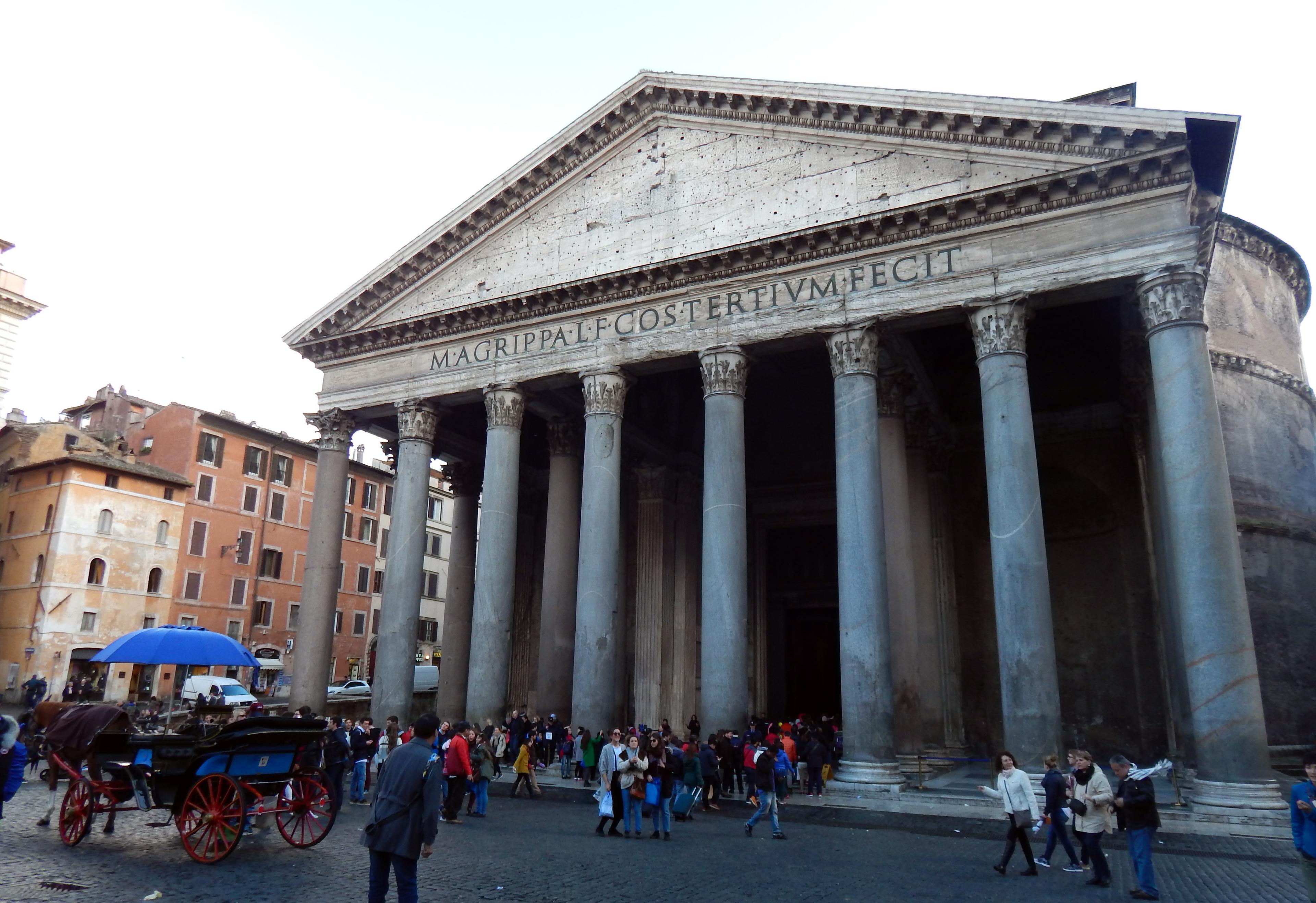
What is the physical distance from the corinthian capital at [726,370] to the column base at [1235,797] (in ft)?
27.0

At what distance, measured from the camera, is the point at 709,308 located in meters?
15.2

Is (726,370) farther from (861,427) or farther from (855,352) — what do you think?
(861,427)

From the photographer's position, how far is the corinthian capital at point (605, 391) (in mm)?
15633

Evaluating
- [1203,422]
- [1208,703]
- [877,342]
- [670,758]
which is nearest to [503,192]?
[877,342]

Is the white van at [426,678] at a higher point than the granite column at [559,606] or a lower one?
lower

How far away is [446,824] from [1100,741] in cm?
1348

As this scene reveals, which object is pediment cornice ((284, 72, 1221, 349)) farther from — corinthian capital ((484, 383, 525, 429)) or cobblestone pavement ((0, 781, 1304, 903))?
cobblestone pavement ((0, 781, 1304, 903))

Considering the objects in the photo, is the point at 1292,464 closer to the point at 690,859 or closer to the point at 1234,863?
the point at 1234,863

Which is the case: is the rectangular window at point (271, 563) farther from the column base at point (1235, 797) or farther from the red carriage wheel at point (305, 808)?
the column base at point (1235, 797)

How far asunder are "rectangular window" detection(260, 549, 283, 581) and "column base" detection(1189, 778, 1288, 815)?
3231cm

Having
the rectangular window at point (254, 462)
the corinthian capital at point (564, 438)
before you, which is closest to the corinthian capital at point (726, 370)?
the corinthian capital at point (564, 438)

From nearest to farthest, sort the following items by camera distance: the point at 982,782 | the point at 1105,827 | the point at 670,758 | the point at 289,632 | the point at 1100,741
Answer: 1. the point at 1105,827
2. the point at 670,758
3. the point at 982,782
4. the point at 1100,741
5. the point at 289,632

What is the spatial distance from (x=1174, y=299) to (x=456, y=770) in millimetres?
10748

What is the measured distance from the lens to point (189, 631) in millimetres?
11086
